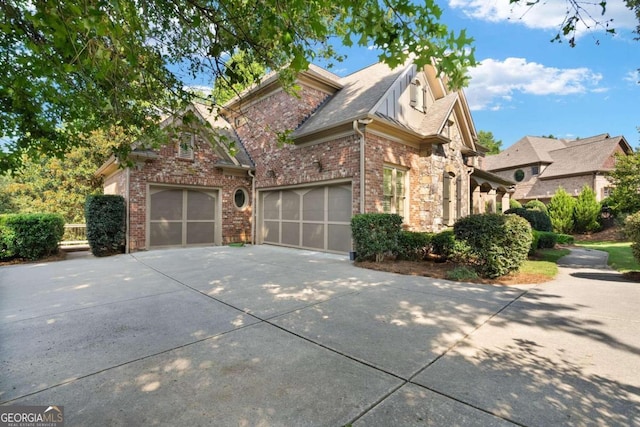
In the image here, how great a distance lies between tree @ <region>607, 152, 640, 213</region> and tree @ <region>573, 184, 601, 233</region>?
2.38m

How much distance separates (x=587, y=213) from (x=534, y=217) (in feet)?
30.1

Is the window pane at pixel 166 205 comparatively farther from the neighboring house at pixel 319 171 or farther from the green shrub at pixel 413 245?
the green shrub at pixel 413 245

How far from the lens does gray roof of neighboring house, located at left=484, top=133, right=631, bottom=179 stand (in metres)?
23.6

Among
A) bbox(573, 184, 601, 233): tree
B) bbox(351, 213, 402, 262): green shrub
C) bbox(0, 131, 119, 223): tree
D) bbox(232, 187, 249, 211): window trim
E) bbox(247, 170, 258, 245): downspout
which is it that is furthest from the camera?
bbox(573, 184, 601, 233): tree

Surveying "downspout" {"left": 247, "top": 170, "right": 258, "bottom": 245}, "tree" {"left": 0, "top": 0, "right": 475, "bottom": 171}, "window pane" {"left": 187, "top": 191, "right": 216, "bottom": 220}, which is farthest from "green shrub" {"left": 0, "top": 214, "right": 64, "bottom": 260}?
"downspout" {"left": 247, "top": 170, "right": 258, "bottom": 245}

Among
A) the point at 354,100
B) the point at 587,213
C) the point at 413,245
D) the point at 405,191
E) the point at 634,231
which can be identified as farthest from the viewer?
the point at 587,213

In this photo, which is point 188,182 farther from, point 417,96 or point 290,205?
point 417,96

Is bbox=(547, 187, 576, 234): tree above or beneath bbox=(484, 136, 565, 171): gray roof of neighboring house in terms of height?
beneath

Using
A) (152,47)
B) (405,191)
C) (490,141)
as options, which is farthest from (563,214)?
(490,141)

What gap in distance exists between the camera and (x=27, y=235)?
8625 mm

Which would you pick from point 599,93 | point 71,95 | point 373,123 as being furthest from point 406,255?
point 599,93

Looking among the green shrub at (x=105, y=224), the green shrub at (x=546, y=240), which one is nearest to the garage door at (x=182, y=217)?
the green shrub at (x=105, y=224)

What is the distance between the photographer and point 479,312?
3963 millimetres

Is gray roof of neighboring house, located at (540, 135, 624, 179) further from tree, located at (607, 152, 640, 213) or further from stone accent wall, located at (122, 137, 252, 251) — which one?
stone accent wall, located at (122, 137, 252, 251)
